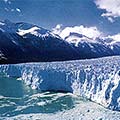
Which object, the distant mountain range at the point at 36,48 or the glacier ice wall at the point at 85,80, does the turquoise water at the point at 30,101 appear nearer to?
the glacier ice wall at the point at 85,80

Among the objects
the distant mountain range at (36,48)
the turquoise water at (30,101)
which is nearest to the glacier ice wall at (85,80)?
the turquoise water at (30,101)

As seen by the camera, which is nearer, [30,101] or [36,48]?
[30,101]

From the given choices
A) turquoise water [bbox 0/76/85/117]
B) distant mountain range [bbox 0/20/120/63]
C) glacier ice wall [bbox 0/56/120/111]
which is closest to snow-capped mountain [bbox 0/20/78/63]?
distant mountain range [bbox 0/20/120/63]

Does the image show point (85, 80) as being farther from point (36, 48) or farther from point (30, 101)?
point (36, 48)

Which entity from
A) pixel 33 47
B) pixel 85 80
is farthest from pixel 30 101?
pixel 33 47

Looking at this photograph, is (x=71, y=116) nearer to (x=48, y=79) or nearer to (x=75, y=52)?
(x=48, y=79)
